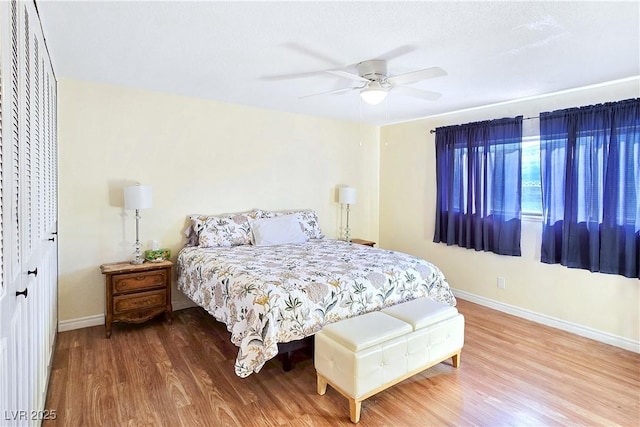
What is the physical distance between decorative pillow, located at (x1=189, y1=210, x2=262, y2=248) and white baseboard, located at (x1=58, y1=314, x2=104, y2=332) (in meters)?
1.18

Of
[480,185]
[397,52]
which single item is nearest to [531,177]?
[480,185]

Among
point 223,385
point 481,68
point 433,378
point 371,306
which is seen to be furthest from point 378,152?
point 223,385

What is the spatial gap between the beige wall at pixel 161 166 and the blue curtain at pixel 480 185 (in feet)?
5.18

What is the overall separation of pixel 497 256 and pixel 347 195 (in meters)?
2.02

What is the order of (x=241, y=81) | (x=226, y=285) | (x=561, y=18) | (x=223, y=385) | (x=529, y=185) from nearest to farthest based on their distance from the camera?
(x=561, y=18)
(x=223, y=385)
(x=226, y=285)
(x=241, y=81)
(x=529, y=185)

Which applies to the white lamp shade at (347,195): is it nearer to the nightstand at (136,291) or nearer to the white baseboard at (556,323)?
the white baseboard at (556,323)

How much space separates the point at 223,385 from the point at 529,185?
348cm

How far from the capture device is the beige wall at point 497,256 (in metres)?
3.20

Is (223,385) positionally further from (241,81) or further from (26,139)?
(241,81)

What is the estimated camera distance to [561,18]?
2027 millimetres

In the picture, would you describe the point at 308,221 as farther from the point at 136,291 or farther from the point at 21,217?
the point at 21,217

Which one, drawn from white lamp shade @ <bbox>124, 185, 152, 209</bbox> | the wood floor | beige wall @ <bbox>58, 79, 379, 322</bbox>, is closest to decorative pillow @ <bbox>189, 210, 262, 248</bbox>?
beige wall @ <bbox>58, 79, 379, 322</bbox>

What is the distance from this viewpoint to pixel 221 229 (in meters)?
3.94

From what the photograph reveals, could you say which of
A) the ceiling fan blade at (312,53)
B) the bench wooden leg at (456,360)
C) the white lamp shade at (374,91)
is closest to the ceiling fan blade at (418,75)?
the white lamp shade at (374,91)
